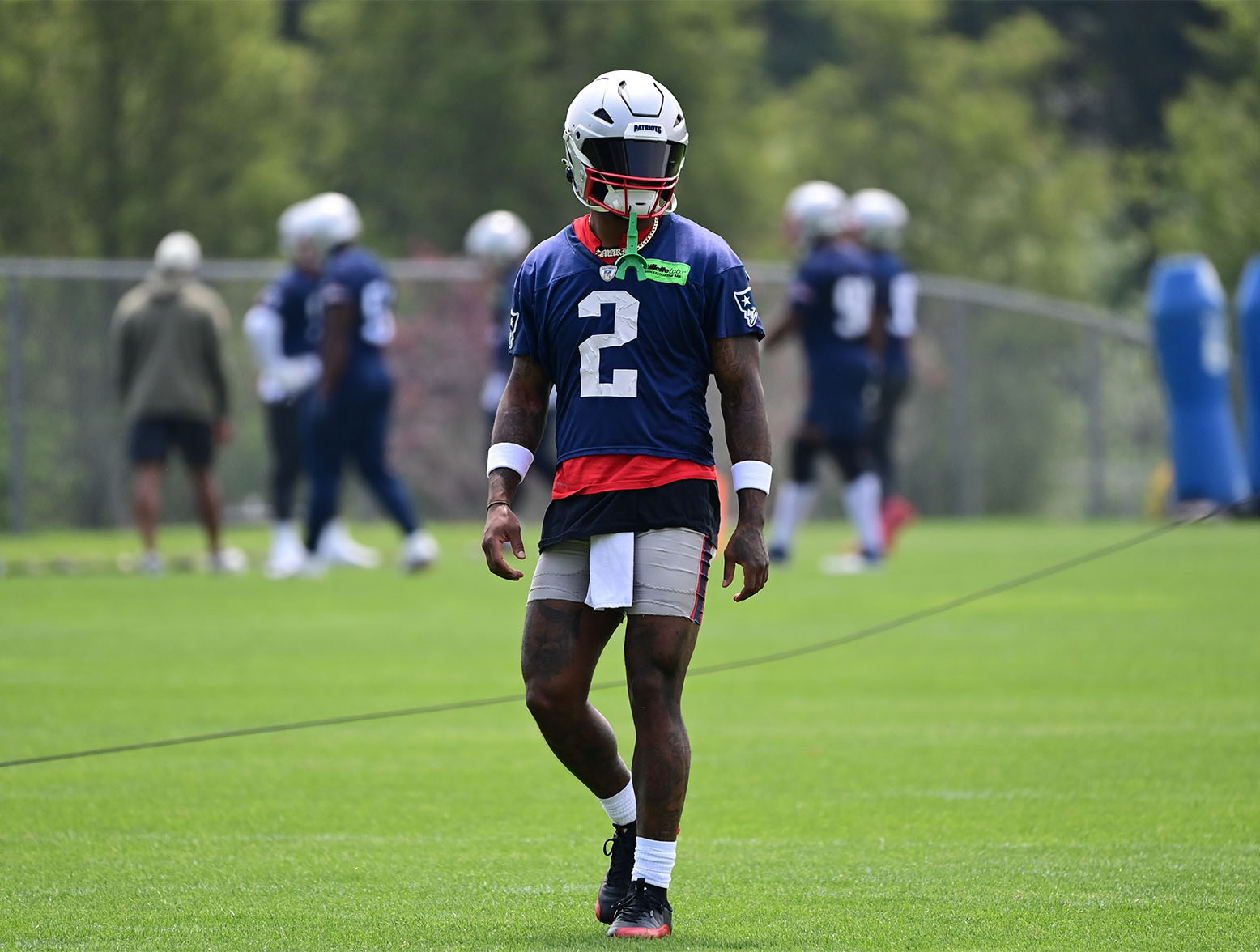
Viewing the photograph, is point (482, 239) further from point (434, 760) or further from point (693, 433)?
point (693, 433)

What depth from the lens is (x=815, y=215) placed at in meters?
15.9

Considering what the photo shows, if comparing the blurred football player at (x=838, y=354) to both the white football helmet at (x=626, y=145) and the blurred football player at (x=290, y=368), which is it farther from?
the white football helmet at (x=626, y=145)

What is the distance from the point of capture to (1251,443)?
20.2 meters

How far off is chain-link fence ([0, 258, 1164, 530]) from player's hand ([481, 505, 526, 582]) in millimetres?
16590

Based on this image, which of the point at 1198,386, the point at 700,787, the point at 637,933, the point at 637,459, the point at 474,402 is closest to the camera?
the point at 637,933

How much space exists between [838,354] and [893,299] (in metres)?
1.42

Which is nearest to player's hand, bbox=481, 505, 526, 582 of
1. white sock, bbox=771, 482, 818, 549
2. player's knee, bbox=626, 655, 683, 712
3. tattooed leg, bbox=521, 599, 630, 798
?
tattooed leg, bbox=521, 599, 630, 798

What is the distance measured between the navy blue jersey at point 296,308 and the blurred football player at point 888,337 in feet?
14.8

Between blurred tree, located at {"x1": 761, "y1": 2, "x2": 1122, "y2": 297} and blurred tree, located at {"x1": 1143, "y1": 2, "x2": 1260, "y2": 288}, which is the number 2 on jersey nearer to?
blurred tree, located at {"x1": 1143, "y1": 2, "x2": 1260, "y2": 288}

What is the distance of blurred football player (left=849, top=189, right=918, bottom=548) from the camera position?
17078 mm

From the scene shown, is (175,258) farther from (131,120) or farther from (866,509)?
(131,120)

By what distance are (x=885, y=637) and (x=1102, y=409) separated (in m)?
14.7

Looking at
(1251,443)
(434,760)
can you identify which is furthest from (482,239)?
(434,760)

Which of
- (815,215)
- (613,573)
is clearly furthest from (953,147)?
(613,573)
